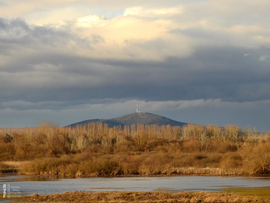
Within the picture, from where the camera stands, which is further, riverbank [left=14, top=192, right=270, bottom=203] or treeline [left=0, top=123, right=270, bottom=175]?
treeline [left=0, top=123, right=270, bottom=175]

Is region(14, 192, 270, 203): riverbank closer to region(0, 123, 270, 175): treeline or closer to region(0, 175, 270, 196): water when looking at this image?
region(0, 175, 270, 196): water

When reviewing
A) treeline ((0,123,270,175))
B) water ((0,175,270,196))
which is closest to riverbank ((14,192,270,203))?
water ((0,175,270,196))

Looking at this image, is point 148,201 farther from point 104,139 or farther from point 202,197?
point 104,139

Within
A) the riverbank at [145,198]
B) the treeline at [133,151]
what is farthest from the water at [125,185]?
the treeline at [133,151]

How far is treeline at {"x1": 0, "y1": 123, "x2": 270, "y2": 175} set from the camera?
6875cm

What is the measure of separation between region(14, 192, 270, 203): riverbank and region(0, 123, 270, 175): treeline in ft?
99.8

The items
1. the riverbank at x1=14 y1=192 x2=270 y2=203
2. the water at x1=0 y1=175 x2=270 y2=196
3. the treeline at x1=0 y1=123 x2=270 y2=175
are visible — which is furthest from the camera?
the treeline at x1=0 y1=123 x2=270 y2=175

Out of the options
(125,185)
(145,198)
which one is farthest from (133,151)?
(145,198)

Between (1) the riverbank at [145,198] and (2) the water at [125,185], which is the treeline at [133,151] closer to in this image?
(2) the water at [125,185]

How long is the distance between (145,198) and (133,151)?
9866 cm

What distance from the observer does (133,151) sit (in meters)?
134

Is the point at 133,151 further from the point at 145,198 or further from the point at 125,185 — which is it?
the point at 145,198

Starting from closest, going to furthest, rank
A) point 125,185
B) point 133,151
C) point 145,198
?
point 145,198, point 125,185, point 133,151

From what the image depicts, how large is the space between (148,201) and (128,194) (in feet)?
17.0
